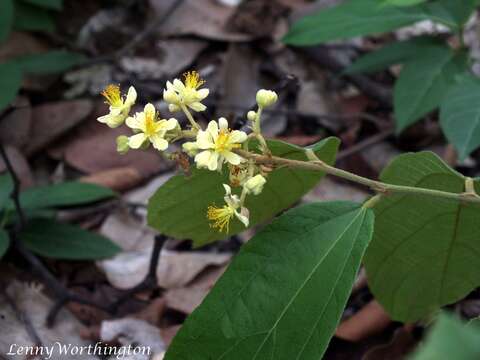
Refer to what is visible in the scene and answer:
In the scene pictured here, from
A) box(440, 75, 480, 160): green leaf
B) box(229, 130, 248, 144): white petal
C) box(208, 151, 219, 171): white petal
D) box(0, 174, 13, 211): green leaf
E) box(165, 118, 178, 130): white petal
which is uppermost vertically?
box(229, 130, 248, 144): white petal

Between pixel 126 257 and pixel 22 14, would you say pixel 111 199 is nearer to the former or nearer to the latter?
pixel 126 257

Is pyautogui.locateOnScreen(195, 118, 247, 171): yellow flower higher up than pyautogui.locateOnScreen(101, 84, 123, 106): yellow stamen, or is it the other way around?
pyautogui.locateOnScreen(195, 118, 247, 171): yellow flower

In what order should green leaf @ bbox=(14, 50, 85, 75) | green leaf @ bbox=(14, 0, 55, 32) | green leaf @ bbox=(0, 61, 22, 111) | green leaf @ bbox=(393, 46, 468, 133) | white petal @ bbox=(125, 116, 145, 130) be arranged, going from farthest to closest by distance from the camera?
green leaf @ bbox=(14, 0, 55, 32) → green leaf @ bbox=(14, 50, 85, 75) → green leaf @ bbox=(0, 61, 22, 111) → green leaf @ bbox=(393, 46, 468, 133) → white petal @ bbox=(125, 116, 145, 130)

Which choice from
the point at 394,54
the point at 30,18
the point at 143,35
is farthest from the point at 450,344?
the point at 143,35

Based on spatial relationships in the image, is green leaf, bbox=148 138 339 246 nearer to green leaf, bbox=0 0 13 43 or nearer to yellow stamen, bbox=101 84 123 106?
yellow stamen, bbox=101 84 123 106

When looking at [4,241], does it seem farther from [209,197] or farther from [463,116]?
A: [463,116]

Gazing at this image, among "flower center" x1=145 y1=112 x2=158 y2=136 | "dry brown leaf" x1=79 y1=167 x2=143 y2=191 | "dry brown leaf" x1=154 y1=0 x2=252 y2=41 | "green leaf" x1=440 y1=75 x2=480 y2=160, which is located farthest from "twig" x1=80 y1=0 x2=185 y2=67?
"flower center" x1=145 y1=112 x2=158 y2=136
